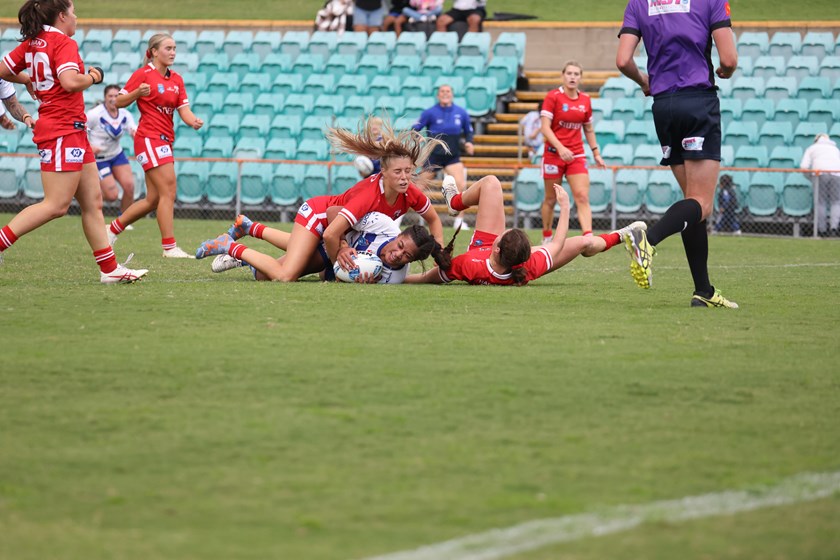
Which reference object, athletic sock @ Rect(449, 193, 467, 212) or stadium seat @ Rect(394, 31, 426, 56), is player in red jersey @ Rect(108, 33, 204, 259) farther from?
stadium seat @ Rect(394, 31, 426, 56)

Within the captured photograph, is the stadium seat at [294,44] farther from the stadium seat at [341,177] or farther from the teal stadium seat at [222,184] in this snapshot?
the stadium seat at [341,177]

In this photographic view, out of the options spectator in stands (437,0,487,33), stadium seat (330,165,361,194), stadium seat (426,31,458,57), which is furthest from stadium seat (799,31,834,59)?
stadium seat (330,165,361,194)

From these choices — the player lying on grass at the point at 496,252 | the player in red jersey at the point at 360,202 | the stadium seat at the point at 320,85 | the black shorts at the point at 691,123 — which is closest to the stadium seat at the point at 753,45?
the stadium seat at the point at 320,85

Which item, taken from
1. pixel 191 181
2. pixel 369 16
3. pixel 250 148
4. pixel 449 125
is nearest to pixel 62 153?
pixel 449 125

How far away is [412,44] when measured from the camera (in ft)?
82.9

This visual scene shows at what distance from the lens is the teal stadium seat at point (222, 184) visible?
22.2 metres

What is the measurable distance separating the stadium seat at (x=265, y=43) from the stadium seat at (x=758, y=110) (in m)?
10.5

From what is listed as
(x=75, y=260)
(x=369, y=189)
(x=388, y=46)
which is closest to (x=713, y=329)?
(x=369, y=189)

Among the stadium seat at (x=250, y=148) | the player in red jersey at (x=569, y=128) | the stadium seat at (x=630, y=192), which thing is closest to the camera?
the player in red jersey at (x=569, y=128)

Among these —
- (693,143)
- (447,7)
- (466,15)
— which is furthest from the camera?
(447,7)

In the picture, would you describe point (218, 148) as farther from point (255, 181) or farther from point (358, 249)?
point (358, 249)

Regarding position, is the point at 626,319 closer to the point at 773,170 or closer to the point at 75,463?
the point at 75,463

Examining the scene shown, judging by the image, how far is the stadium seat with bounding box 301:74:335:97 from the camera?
80.5 feet

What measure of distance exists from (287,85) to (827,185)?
11.2m
